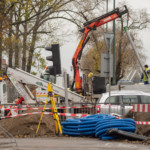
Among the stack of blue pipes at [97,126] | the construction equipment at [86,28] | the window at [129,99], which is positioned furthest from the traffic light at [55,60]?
the construction equipment at [86,28]

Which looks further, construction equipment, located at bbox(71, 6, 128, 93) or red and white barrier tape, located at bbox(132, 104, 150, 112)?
construction equipment, located at bbox(71, 6, 128, 93)

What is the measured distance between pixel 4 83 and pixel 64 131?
1079cm

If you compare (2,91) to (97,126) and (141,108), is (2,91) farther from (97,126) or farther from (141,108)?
(97,126)

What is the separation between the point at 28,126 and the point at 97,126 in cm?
273

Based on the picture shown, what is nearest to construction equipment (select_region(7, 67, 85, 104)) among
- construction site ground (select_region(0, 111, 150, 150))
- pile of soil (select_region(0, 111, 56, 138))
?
construction site ground (select_region(0, 111, 150, 150))

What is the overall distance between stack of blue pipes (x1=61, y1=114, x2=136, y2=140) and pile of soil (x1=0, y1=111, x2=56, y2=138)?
786mm

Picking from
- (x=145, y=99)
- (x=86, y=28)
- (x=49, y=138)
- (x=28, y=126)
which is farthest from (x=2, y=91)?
(x=49, y=138)

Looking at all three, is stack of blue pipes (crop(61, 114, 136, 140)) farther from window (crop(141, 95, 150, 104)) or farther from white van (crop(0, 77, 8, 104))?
white van (crop(0, 77, 8, 104))

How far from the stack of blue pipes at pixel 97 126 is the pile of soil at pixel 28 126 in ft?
2.58

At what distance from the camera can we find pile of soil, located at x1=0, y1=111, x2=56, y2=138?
521 inches

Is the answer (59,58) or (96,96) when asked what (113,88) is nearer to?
(96,96)

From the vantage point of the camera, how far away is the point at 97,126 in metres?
11.9

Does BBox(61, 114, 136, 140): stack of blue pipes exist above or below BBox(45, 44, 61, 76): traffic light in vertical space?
below

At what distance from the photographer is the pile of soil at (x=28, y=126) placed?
1323cm
